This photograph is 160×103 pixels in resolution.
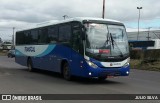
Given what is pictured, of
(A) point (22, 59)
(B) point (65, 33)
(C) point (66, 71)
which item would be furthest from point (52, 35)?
(A) point (22, 59)

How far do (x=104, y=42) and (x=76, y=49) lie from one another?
1404 mm

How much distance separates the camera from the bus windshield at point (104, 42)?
17.4 m

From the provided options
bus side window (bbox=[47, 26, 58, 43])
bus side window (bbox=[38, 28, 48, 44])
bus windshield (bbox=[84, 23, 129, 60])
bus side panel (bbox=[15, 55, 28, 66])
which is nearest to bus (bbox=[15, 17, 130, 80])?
bus windshield (bbox=[84, 23, 129, 60])

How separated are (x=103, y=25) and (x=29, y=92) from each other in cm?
554

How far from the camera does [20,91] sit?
1438cm

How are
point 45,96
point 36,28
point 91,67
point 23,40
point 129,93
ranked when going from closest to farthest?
point 45,96, point 129,93, point 91,67, point 36,28, point 23,40

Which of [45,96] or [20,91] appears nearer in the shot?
[45,96]

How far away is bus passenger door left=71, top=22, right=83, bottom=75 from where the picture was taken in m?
17.7

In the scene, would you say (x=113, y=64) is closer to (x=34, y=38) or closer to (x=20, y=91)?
(x=20, y=91)

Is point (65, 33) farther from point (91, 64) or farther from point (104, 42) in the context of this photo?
point (91, 64)

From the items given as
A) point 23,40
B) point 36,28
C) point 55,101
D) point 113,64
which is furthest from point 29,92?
point 23,40

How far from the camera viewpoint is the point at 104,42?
17.6 meters

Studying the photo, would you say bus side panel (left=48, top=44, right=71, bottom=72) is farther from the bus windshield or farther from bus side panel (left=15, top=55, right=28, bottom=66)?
bus side panel (left=15, top=55, right=28, bottom=66)

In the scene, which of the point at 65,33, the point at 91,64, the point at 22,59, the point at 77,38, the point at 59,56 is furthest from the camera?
the point at 22,59
